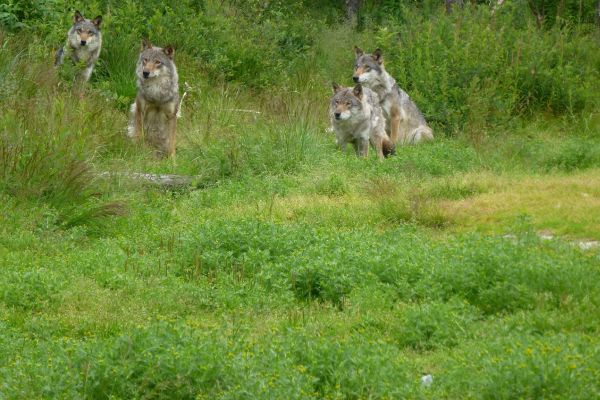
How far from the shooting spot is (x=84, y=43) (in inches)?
651

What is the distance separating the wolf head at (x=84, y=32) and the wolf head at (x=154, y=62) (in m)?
1.55

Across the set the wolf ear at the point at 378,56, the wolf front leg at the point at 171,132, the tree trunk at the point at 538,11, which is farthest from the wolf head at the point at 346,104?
the tree trunk at the point at 538,11

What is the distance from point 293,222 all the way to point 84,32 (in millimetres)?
7655

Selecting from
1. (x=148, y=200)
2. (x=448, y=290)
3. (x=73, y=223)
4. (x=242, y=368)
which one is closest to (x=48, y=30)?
(x=148, y=200)

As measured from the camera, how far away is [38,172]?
10.4 m

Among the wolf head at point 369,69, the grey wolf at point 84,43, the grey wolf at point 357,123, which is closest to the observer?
the grey wolf at point 357,123

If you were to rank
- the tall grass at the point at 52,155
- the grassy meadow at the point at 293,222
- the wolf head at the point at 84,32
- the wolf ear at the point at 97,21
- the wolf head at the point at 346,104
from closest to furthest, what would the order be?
1. the grassy meadow at the point at 293,222
2. the tall grass at the point at 52,155
3. the wolf head at the point at 346,104
4. the wolf head at the point at 84,32
5. the wolf ear at the point at 97,21

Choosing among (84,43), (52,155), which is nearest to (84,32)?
(84,43)

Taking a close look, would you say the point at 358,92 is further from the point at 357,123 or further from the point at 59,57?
the point at 59,57

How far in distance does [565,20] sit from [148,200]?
34.7ft

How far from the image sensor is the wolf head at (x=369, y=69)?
659 inches

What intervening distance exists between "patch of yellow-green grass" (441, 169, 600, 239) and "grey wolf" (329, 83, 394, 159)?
309cm

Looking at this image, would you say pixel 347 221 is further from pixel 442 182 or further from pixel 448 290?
pixel 448 290

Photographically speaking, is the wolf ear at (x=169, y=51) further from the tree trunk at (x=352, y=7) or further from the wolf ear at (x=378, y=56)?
the tree trunk at (x=352, y=7)
